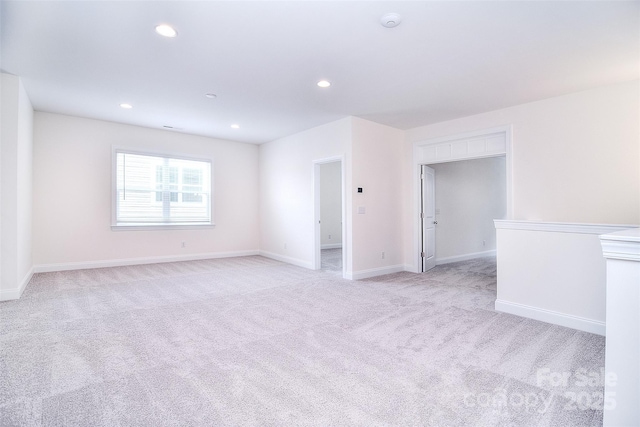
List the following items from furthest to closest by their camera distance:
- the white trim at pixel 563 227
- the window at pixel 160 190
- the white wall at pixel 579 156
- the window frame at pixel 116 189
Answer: the window at pixel 160 190
the window frame at pixel 116 189
the white wall at pixel 579 156
the white trim at pixel 563 227

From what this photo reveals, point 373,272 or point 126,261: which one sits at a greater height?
point 126,261

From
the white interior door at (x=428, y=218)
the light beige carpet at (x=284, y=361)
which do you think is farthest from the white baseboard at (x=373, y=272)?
the light beige carpet at (x=284, y=361)

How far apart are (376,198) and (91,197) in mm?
5229

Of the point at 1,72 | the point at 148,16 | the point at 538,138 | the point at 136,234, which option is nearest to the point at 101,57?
the point at 148,16

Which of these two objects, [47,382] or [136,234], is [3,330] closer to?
[47,382]

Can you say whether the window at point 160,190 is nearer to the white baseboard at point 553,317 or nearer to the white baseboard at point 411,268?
the white baseboard at point 411,268

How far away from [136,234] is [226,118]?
2.99 metres

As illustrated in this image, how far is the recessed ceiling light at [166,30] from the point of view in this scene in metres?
2.61

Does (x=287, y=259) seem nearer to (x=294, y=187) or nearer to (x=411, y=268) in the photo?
(x=294, y=187)

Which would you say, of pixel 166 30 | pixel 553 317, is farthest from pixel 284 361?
pixel 166 30

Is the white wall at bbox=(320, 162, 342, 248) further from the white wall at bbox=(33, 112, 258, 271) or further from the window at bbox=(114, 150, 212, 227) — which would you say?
the window at bbox=(114, 150, 212, 227)

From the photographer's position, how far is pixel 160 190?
6355 millimetres

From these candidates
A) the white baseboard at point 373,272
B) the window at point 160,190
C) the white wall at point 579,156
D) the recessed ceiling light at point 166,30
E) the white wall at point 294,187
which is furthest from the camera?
the window at point 160,190

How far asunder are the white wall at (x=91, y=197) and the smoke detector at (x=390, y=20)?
17.6 feet
